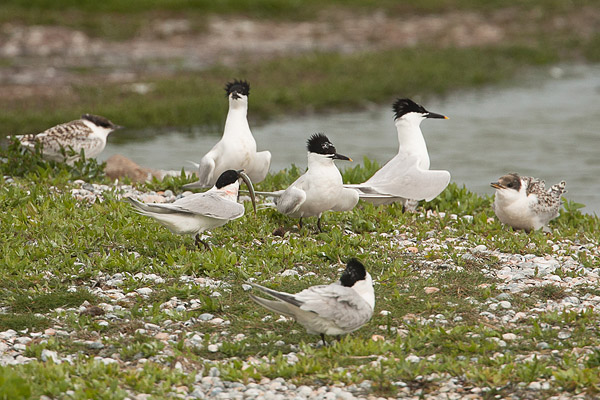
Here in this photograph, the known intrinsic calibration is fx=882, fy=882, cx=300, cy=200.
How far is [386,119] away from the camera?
65.7 ft

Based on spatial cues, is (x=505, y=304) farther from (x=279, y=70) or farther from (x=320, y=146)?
(x=279, y=70)

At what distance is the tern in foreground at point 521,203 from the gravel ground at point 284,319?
469mm

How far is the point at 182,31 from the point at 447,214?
17.8m

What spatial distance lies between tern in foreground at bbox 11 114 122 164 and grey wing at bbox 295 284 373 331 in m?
6.06

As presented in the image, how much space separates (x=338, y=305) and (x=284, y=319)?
91cm

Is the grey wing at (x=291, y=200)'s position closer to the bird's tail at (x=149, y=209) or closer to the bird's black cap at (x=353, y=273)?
the bird's tail at (x=149, y=209)

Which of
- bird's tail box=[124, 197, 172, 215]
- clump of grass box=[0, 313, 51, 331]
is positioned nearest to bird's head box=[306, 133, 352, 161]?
bird's tail box=[124, 197, 172, 215]

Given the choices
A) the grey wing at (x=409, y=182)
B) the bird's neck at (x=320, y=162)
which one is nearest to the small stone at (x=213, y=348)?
the bird's neck at (x=320, y=162)

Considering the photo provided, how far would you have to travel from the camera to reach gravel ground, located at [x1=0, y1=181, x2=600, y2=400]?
5.84 metres

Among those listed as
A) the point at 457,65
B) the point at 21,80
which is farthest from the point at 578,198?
the point at 21,80

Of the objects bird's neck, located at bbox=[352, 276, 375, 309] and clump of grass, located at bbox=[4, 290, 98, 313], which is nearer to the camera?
bird's neck, located at bbox=[352, 276, 375, 309]

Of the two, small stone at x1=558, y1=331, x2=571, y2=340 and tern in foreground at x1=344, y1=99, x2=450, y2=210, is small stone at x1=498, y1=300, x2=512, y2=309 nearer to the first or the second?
small stone at x1=558, y1=331, x2=571, y2=340

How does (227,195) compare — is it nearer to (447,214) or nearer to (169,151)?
(447,214)

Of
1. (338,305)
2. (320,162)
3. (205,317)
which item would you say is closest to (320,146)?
(320,162)
